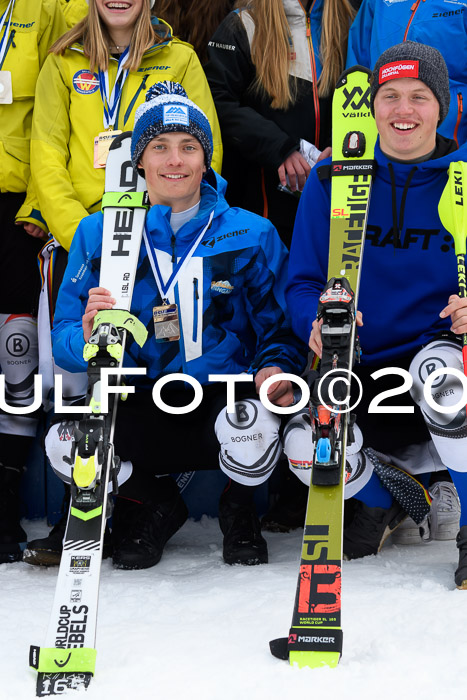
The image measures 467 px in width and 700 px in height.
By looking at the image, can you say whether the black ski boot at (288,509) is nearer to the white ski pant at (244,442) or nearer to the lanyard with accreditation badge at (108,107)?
the white ski pant at (244,442)

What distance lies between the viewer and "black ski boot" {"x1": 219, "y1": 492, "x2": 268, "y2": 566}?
303 cm

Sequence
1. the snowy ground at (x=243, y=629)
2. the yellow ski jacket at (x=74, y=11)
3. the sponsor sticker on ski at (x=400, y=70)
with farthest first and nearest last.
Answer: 1. the yellow ski jacket at (x=74, y=11)
2. the sponsor sticker on ski at (x=400, y=70)
3. the snowy ground at (x=243, y=629)

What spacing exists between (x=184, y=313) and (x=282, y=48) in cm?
124

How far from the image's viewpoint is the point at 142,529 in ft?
10.3

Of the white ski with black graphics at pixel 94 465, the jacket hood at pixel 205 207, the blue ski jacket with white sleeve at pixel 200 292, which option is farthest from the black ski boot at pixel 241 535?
the jacket hood at pixel 205 207

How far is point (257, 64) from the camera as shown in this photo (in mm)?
3602

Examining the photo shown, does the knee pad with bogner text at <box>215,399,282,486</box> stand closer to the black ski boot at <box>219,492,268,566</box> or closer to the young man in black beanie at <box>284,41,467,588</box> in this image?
the young man in black beanie at <box>284,41,467,588</box>

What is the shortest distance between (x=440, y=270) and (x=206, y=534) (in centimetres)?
136

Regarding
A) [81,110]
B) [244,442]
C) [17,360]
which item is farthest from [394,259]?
[17,360]

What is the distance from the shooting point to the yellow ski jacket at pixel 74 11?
3.78 metres

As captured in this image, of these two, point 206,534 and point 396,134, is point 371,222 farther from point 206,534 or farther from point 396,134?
point 206,534

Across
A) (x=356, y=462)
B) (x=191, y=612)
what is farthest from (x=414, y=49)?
(x=191, y=612)

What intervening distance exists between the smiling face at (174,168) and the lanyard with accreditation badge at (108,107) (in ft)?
1.25

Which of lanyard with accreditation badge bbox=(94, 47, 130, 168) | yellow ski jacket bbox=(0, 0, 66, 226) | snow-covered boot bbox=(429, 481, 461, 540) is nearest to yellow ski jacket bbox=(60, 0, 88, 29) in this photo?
yellow ski jacket bbox=(0, 0, 66, 226)
